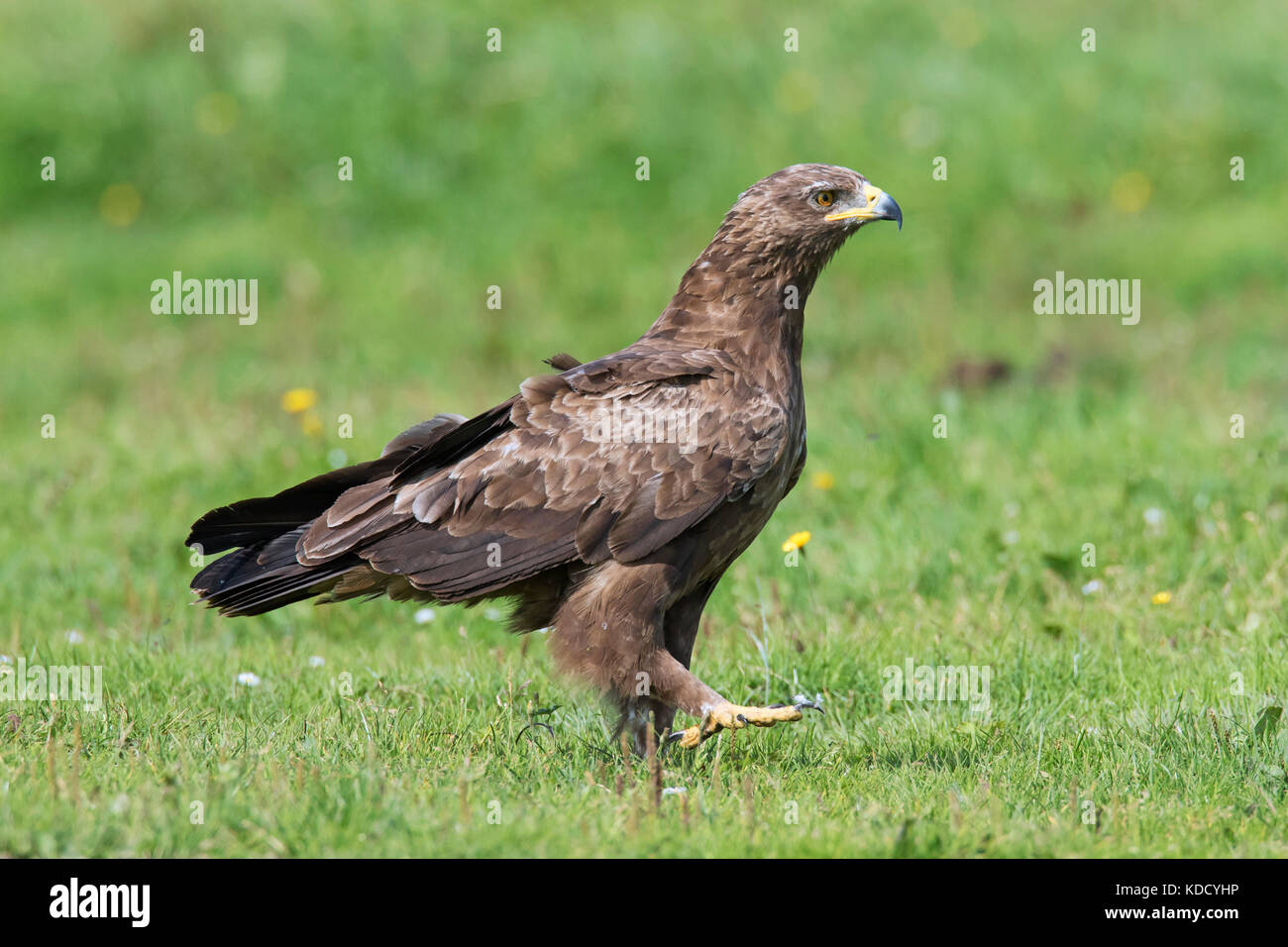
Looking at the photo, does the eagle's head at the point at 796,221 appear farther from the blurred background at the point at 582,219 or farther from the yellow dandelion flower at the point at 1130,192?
the yellow dandelion flower at the point at 1130,192

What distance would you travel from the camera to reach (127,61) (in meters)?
Result: 15.0

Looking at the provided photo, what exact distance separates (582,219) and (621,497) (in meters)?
8.67

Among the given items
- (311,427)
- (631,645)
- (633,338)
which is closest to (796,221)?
(631,645)

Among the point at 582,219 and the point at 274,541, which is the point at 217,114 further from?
the point at 274,541

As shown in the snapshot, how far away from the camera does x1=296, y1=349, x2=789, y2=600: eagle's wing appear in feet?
17.1

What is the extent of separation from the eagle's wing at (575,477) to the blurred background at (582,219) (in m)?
3.08

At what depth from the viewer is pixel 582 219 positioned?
44.6 ft

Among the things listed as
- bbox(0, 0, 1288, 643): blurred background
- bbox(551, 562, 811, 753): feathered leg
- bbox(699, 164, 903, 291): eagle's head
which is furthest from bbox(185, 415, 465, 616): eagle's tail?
bbox(0, 0, 1288, 643): blurred background

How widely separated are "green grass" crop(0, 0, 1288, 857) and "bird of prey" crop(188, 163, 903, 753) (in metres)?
0.37

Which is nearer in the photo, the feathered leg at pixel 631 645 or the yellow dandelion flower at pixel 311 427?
the feathered leg at pixel 631 645

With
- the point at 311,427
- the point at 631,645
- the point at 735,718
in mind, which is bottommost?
the point at 735,718

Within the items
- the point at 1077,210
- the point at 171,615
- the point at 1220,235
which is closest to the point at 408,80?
the point at 1077,210

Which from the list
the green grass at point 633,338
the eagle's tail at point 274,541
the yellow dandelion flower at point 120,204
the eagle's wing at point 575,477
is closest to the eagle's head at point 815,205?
the eagle's wing at point 575,477

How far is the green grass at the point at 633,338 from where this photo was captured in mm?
4789
